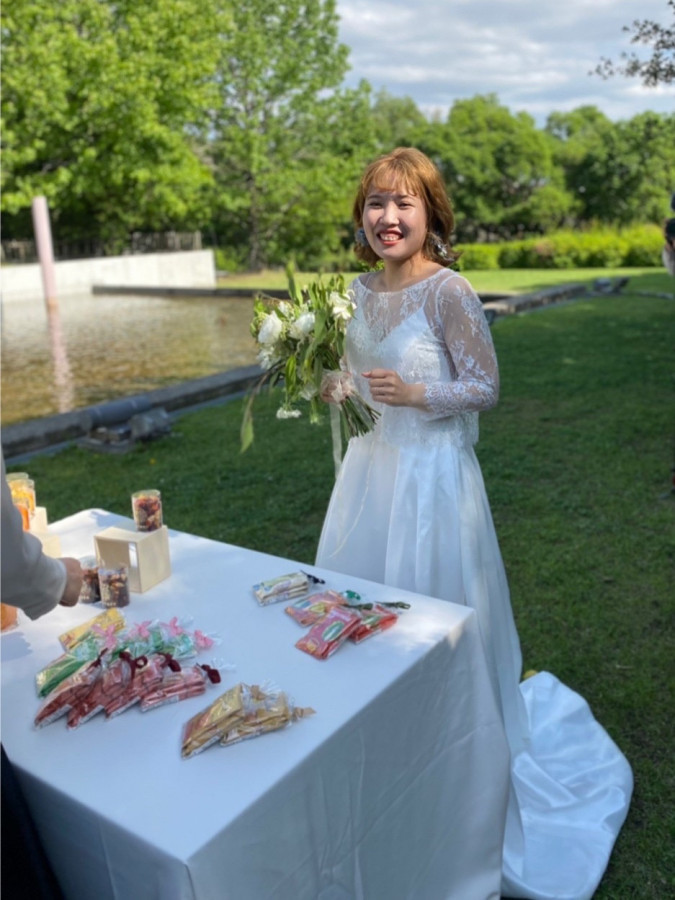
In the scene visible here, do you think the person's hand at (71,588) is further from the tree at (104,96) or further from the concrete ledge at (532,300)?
the tree at (104,96)

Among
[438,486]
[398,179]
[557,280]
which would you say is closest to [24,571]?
[438,486]

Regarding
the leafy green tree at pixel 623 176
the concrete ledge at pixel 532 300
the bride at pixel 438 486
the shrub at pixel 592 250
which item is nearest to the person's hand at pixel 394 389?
the bride at pixel 438 486

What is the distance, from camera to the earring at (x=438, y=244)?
8.57ft

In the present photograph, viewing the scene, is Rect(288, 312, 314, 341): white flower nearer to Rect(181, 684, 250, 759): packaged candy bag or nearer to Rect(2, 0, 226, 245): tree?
Rect(181, 684, 250, 759): packaged candy bag

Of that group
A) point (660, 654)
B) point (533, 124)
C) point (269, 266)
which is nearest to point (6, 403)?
point (660, 654)

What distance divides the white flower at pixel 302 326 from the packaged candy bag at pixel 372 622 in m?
0.83

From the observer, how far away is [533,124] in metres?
44.3

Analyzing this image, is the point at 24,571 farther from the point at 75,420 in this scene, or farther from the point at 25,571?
the point at 75,420

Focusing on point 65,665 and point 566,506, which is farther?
point 566,506

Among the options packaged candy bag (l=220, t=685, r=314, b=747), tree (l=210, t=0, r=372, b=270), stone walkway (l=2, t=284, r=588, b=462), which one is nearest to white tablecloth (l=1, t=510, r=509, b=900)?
packaged candy bag (l=220, t=685, r=314, b=747)

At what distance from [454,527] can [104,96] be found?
86.1 feet

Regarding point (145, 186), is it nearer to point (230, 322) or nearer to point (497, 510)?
point (230, 322)

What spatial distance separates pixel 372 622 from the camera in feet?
6.77

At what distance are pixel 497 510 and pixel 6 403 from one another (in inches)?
256
